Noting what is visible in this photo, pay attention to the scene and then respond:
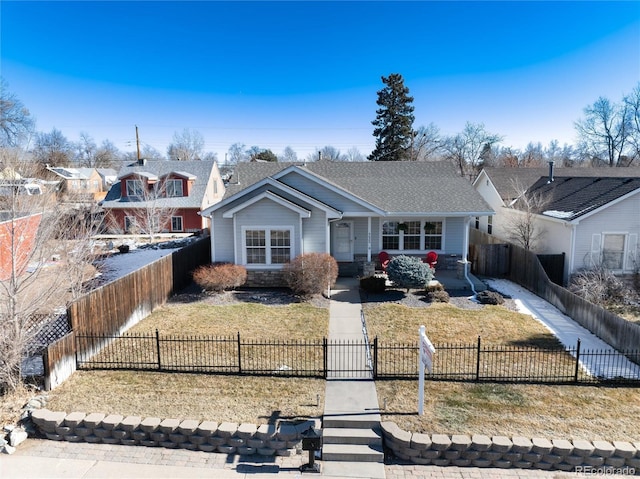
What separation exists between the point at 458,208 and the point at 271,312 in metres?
10.8

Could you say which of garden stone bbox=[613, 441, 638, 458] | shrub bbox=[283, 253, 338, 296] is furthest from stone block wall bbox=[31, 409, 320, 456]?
shrub bbox=[283, 253, 338, 296]

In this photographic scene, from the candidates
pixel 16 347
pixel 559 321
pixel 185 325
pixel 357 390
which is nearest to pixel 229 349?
pixel 185 325

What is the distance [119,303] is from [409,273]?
10573 millimetres

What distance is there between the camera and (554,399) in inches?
373

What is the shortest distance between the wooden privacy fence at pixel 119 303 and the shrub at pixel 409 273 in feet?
30.0

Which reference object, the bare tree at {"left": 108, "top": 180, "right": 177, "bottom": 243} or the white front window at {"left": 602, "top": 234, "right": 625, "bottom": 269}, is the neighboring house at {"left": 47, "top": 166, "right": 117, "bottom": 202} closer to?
the bare tree at {"left": 108, "top": 180, "right": 177, "bottom": 243}

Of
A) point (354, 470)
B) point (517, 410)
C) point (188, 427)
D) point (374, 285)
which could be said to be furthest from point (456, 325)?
point (188, 427)

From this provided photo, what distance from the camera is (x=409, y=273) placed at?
55.5 ft

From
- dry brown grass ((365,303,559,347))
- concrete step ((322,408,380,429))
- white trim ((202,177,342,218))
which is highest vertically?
white trim ((202,177,342,218))

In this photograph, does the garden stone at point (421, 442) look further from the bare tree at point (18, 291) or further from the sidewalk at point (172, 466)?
the bare tree at point (18, 291)

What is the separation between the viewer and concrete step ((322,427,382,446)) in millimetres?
8320

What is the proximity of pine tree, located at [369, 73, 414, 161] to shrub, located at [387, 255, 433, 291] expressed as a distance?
35206mm

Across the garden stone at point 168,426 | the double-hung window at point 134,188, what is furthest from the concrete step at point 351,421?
the double-hung window at point 134,188

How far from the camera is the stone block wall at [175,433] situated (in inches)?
325
